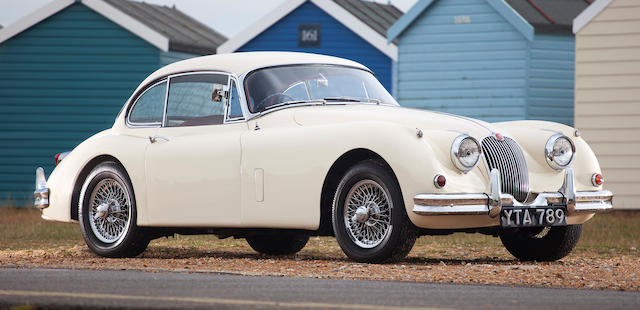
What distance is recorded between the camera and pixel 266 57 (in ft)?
32.6

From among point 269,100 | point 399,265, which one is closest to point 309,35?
point 269,100

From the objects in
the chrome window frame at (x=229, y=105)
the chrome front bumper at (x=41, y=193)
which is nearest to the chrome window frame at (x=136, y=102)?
the chrome window frame at (x=229, y=105)

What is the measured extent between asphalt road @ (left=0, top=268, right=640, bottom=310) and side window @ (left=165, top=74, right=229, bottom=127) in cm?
241

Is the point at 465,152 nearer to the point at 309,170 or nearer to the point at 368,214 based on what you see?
the point at 368,214

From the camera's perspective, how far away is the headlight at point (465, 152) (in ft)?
27.2

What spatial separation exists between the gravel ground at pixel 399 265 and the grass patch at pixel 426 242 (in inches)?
1.0

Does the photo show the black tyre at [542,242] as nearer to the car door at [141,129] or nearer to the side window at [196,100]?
the side window at [196,100]

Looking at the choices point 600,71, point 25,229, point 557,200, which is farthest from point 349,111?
point 600,71

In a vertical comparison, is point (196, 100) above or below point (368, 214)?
above

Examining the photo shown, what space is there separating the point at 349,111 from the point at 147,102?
2258 millimetres

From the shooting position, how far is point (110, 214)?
403 inches

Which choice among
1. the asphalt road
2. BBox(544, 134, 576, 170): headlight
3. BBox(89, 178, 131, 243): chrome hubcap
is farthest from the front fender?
BBox(544, 134, 576, 170): headlight

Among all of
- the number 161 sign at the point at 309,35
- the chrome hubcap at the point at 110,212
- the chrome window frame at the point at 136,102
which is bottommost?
the chrome hubcap at the point at 110,212

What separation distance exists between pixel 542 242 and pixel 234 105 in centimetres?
280
